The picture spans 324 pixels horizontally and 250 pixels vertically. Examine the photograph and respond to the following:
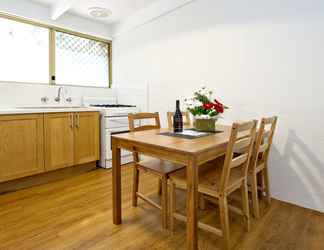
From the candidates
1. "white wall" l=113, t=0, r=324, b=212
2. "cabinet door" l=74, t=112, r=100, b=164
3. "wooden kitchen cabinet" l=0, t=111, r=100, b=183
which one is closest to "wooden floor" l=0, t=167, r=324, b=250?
"wooden kitchen cabinet" l=0, t=111, r=100, b=183

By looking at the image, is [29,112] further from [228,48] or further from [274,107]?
[274,107]

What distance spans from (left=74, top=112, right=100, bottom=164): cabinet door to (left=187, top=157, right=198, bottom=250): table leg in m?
2.04

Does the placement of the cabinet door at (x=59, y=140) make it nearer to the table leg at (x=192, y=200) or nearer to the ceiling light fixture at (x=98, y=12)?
the ceiling light fixture at (x=98, y=12)

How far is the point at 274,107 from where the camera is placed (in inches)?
87.4

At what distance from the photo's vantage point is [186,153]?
1295mm

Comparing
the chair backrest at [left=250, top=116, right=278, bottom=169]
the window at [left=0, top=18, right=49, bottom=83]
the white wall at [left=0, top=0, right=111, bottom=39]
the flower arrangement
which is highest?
the white wall at [left=0, top=0, right=111, bottom=39]

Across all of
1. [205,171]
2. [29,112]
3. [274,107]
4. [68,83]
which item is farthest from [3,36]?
[274,107]

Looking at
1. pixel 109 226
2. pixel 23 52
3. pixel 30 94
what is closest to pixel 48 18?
pixel 23 52

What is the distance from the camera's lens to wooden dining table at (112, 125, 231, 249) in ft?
4.27

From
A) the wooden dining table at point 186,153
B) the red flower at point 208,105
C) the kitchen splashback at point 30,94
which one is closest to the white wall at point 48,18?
the kitchen splashback at point 30,94

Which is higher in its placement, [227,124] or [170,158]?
[227,124]

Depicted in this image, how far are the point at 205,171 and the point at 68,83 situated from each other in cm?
273

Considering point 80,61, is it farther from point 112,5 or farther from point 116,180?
point 116,180

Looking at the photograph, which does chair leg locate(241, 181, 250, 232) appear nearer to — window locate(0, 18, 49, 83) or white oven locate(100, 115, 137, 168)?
white oven locate(100, 115, 137, 168)
